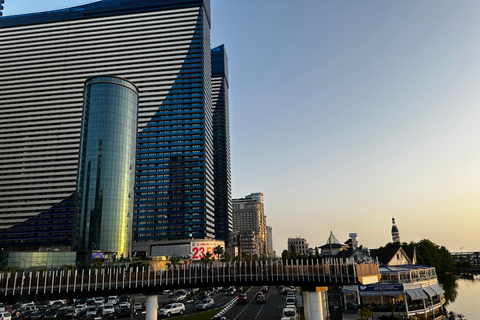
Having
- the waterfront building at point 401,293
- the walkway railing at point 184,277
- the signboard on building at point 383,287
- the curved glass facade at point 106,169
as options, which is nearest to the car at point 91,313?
the walkway railing at point 184,277

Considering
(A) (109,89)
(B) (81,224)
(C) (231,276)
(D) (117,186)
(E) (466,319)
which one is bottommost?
(E) (466,319)

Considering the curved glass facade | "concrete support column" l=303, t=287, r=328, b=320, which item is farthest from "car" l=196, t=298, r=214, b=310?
the curved glass facade

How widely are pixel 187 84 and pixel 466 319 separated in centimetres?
17117

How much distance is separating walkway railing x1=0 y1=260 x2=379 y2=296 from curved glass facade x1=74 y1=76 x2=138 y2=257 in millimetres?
89327

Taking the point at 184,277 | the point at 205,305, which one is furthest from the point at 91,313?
the point at 184,277

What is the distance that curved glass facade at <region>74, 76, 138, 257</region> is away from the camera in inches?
5192

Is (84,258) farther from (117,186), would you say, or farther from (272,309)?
(272,309)

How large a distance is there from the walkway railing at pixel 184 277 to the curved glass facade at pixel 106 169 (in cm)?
8933

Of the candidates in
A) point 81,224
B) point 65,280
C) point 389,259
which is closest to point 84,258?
point 81,224

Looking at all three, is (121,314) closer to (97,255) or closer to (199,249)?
(97,255)

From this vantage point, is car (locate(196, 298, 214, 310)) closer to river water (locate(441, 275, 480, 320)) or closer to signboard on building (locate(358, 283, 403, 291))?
signboard on building (locate(358, 283, 403, 291))

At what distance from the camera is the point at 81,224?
131625 millimetres

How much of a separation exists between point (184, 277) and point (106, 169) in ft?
331

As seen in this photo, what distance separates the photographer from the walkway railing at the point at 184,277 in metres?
41.7
